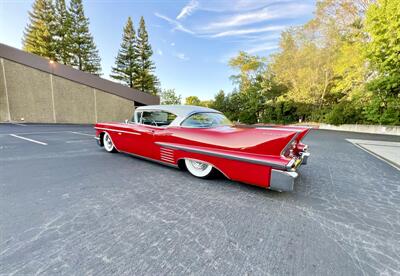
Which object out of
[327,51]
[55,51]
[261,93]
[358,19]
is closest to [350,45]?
[327,51]

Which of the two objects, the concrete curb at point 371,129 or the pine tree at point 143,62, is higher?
the pine tree at point 143,62

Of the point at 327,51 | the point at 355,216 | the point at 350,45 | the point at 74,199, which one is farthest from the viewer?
the point at 327,51

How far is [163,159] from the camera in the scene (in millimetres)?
3275

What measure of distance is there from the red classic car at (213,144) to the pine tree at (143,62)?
2450cm

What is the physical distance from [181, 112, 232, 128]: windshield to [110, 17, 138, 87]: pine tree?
86.0ft

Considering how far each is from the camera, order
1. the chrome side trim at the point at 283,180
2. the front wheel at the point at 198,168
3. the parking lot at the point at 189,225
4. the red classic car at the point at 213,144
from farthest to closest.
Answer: the front wheel at the point at 198,168
the red classic car at the point at 213,144
the chrome side trim at the point at 283,180
the parking lot at the point at 189,225

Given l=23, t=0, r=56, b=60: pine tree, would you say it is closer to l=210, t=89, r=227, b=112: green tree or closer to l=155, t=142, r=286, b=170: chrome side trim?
l=210, t=89, r=227, b=112: green tree

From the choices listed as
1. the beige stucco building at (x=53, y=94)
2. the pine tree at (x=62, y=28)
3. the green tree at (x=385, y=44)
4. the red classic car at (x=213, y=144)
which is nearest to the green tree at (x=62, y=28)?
the pine tree at (x=62, y=28)

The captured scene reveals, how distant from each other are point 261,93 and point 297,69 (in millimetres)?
5668

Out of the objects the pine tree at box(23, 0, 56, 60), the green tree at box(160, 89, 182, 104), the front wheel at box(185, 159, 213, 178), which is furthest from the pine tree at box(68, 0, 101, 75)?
the front wheel at box(185, 159, 213, 178)

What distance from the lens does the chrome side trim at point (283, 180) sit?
2.00 metres

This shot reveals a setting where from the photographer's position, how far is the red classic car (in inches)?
83.3

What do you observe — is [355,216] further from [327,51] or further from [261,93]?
[261,93]

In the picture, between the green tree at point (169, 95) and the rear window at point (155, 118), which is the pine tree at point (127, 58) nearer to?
the green tree at point (169, 95)
